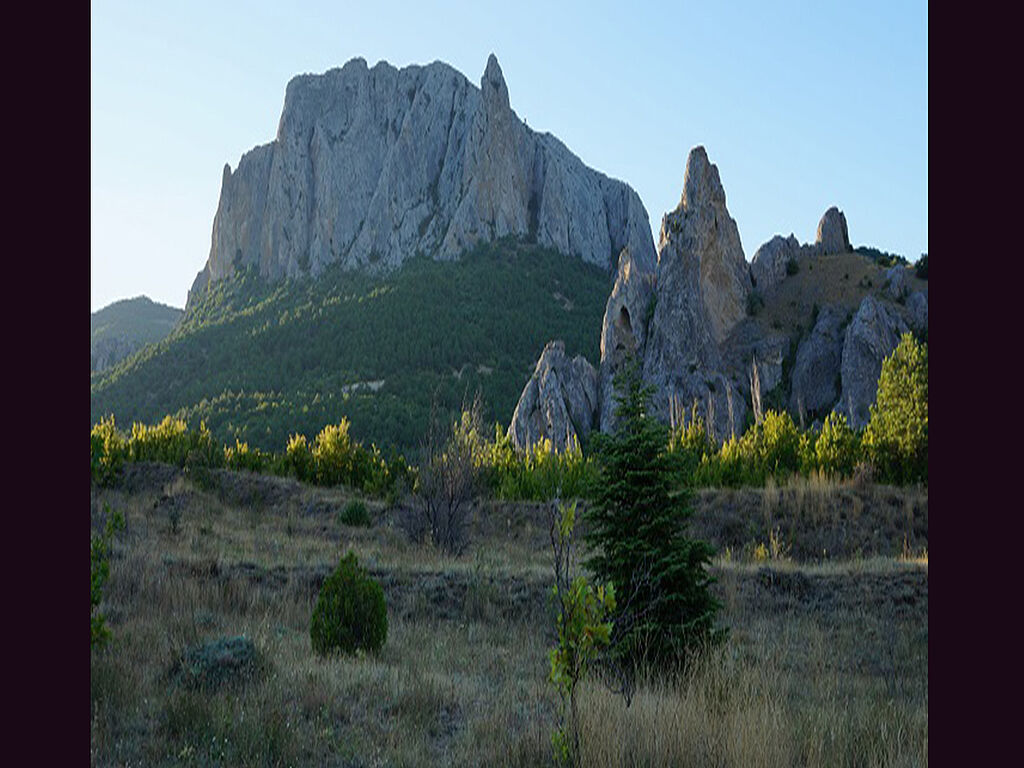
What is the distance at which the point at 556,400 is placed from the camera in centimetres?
4709

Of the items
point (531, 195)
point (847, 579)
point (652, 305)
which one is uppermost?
point (531, 195)

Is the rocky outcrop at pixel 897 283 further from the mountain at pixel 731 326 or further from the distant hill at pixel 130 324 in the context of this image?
the distant hill at pixel 130 324

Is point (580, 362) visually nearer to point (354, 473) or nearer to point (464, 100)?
point (354, 473)

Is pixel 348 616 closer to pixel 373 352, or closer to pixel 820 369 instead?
pixel 820 369

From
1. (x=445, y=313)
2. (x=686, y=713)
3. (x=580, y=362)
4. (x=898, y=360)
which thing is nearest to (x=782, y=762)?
(x=686, y=713)

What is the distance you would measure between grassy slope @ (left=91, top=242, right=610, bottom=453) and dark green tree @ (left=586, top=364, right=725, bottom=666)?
44.6 m

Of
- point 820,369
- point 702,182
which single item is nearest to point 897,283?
point 820,369

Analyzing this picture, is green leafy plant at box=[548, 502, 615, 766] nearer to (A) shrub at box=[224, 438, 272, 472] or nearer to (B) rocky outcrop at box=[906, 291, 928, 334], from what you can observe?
(A) shrub at box=[224, 438, 272, 472]

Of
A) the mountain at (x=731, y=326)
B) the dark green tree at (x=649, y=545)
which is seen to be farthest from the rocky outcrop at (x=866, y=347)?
the dark green tree at (x=649, y=545)

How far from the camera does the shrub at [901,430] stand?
1681cm

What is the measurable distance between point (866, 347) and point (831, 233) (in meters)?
19.3

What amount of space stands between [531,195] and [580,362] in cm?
6201

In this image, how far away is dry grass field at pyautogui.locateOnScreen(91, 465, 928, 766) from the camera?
13.7 feet
